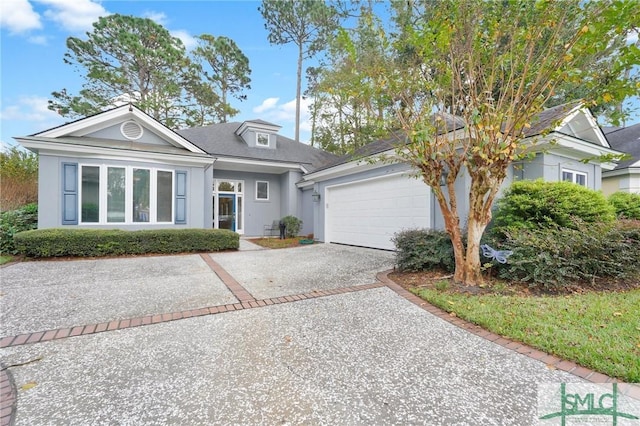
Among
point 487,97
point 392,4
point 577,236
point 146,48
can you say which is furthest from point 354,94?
point 146,48

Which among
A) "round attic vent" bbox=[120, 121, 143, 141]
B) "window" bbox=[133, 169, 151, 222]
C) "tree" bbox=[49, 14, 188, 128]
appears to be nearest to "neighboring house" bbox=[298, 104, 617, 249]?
"window" bbox=[133, 169, 151, 222]

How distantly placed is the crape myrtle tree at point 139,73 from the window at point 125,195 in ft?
38.1

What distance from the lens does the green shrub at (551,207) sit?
573 centimetres

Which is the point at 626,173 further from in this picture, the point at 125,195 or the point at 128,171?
the point at 125,195

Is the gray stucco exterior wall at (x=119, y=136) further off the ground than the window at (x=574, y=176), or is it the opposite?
the gray stucco exterior wall at (x=119, y=136)

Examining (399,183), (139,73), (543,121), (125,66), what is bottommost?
(399,183)

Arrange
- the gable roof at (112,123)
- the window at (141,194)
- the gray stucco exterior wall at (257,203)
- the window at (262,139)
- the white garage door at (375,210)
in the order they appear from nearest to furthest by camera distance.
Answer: the white garage door at (375,210), the gable roof at (112,123), the window at (141,194), the gray stucco exterior wall at (257,203), the window at (262,139)

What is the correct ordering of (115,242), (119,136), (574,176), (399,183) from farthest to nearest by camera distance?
(119,136), (574,176), (399,183), (115,242)

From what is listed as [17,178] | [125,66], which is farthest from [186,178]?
[125,66]

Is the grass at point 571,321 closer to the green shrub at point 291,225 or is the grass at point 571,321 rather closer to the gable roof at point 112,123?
the green shrub at point 291,225

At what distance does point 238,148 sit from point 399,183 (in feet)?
29.3

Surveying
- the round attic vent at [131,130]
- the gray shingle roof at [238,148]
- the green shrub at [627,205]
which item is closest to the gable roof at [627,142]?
the green shrub at [627,205]

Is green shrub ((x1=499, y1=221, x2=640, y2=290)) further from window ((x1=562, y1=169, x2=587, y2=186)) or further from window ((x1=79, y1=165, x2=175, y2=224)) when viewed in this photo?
window ((x1=79, y1=165, x2=175, y2=224))

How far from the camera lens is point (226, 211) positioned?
14.5 m
